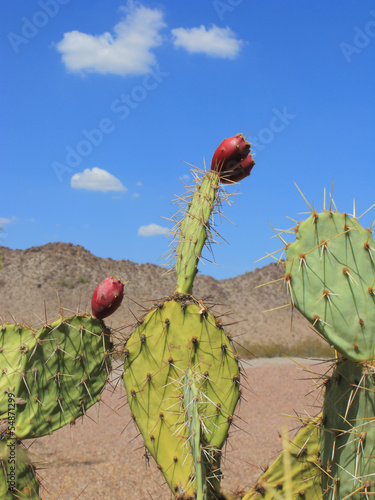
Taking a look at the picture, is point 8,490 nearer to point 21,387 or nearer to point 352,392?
point 21,387

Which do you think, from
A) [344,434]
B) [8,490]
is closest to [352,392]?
[344,434]

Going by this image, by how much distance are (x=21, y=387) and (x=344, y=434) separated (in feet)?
5.87

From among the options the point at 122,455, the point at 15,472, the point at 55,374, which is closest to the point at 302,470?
the point at 55,374

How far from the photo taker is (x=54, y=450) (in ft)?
22.6

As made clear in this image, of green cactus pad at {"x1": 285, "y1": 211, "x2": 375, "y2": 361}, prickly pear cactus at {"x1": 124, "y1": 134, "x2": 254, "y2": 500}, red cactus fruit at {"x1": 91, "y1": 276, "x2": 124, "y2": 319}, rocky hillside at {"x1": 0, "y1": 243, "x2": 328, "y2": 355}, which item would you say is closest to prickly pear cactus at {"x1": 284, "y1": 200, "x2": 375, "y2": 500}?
green cactus pad at {"x1": 285, "y1": 211, "x2": 375, "y2": 361}

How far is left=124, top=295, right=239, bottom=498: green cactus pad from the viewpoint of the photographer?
2.53 meters

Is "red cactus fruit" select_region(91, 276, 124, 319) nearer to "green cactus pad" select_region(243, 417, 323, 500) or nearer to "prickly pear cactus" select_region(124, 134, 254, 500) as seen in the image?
"prickly pear cactus" select_region(124, 134, 254, 500)

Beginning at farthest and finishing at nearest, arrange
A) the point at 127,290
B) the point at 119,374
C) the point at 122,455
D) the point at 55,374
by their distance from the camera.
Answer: the point at 127,290
the point at 122,455
the point at 119,374
the point at 55,374

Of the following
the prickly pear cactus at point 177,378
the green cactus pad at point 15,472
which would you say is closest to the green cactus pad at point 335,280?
the prickly pear cactus at point 177,378

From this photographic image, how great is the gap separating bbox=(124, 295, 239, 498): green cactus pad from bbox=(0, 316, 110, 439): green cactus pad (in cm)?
47

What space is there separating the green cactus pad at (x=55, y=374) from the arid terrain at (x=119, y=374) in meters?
0.15

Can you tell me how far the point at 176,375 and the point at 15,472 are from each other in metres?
1.08

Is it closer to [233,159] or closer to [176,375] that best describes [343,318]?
[176,375]

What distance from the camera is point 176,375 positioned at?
8.46 feet
